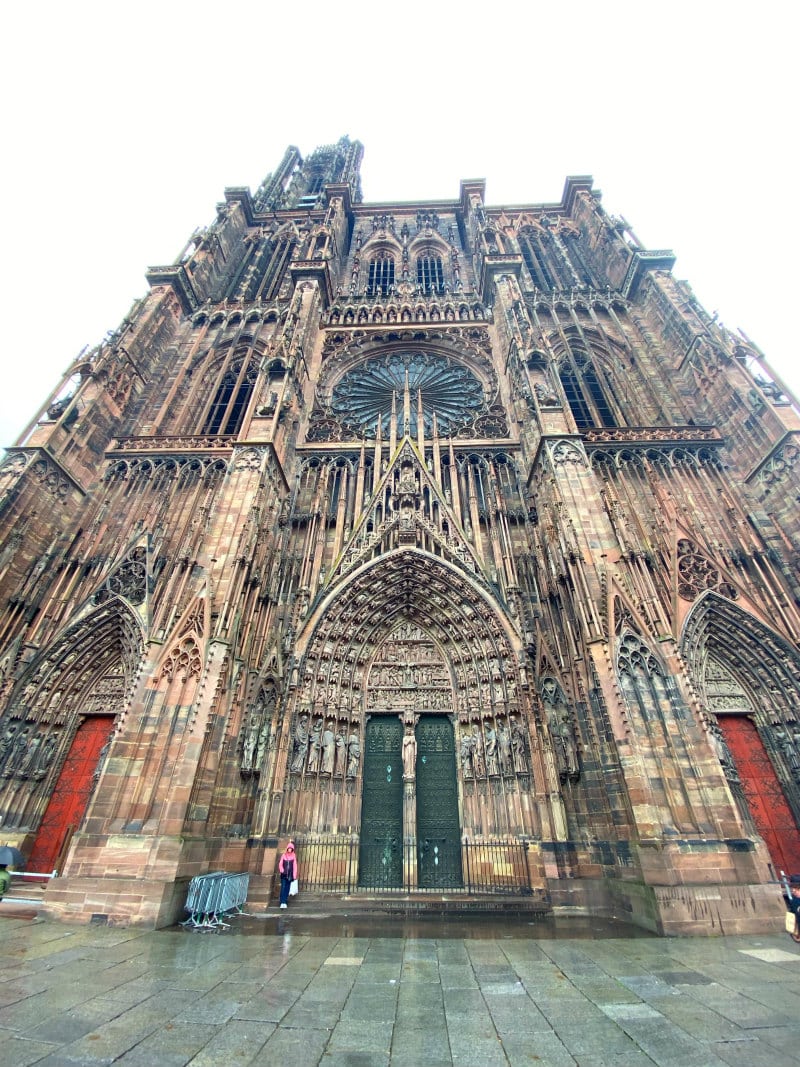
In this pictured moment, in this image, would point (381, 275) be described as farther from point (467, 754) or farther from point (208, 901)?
point (208, 901)

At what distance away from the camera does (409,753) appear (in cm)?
1110

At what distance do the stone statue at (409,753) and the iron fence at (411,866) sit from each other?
1416mm

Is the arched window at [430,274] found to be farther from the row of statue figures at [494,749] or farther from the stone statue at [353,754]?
the stone statue at [353,754]

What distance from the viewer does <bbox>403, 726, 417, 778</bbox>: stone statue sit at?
10891 millimetres

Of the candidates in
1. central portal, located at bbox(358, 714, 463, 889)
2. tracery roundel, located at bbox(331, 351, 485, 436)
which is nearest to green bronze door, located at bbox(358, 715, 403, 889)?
central portal, located at bbox(358, 714, 463, 889)

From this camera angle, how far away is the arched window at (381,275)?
2331 centimetres

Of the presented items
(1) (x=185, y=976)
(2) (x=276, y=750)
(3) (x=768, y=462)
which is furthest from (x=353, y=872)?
(3) (x=768, y=462)

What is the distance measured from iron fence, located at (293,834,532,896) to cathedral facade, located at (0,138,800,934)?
66 mm

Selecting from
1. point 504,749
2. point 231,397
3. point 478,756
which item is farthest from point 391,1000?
point 231,397

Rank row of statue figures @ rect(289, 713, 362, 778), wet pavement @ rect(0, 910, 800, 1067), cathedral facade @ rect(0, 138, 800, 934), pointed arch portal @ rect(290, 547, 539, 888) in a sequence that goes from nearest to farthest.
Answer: wet pavement @ rect(0, 910, 800, 1067) < cathedral facade @ rect(0, 138, 800, 934) < pointed arch portal @ rect(290, 547, 539, 888) < row of statue figures @ rect(289, 713, 362, 778)

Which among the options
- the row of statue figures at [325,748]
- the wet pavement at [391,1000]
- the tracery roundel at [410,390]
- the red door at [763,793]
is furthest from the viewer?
the tracery roundel at [410,390]

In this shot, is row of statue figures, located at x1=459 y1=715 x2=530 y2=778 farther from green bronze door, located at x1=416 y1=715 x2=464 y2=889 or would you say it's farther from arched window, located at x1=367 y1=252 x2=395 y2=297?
arched window, located at x1=367 y1=252 x2=395 y2=297

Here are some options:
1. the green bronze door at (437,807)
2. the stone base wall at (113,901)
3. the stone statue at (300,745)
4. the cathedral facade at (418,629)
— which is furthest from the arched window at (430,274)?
the stone base wall at (113,901)

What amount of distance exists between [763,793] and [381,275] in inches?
1022
